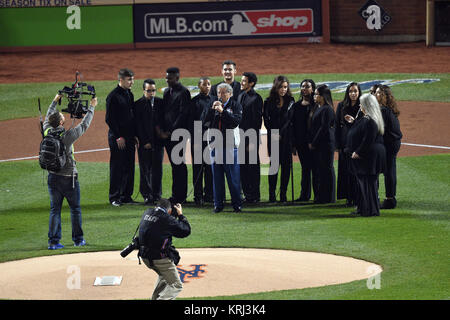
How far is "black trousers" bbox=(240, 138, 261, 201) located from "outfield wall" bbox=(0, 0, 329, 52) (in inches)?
663

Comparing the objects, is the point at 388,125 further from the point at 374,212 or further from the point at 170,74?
the point at 170,74

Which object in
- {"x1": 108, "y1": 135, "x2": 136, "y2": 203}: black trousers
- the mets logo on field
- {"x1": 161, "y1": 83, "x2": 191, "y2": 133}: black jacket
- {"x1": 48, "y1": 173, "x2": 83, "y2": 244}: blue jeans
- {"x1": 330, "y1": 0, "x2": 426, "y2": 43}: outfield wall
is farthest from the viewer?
{"x1": 330, "y1": 0, "x2": 426, "y2": 43}: outfield wall

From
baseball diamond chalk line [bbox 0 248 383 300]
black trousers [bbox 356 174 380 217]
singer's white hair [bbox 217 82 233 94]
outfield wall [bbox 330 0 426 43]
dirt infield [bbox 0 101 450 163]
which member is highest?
outfield wall [bbox 330 0 426 43]

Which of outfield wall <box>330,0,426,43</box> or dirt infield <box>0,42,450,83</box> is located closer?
dirt infield <box>0,42,450,83</box>

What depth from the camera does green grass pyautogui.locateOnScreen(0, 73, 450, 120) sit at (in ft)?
77.9

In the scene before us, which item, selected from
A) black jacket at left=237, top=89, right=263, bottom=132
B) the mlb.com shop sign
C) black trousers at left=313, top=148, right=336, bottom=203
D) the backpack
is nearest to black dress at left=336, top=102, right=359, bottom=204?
black trousers at left=313, top=148, right=336, bottom=203

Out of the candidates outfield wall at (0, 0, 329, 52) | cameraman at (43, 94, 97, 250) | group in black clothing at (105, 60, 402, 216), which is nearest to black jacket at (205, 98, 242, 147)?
group in black clothing at (105, 60, 402, 216)

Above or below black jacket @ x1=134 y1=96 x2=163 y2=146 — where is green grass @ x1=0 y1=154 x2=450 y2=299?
below

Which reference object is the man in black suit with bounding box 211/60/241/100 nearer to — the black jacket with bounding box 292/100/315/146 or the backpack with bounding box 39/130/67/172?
the black jacket with bounding box 292/100/315/146

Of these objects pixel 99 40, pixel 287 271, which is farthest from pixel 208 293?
pixel 99 40

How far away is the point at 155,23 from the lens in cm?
3019

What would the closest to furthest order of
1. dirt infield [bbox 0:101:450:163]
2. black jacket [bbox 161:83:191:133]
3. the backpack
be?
the backpack
black jacket [bbox 161:83:191:133]
dirt infield [bbox 0:101:450:163]

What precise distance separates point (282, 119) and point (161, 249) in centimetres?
565

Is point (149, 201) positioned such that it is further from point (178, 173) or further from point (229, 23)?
point (229, 23)
